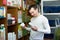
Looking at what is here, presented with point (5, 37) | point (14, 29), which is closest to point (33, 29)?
point (5, 37)

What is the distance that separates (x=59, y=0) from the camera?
5699 millimetres

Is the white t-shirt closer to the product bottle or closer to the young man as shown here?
the young man

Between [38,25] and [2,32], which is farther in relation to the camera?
[38,25]

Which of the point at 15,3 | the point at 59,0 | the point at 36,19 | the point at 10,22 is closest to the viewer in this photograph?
the point at 36,19

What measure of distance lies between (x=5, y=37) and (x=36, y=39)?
0.59 metres

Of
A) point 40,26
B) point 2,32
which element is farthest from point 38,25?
point 2,32

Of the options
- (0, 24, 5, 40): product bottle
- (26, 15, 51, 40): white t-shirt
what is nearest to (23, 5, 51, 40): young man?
(26, 15, 51, 40): white t-shirt

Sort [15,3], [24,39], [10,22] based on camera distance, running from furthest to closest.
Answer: [24,39] → [15,3] → [10,22]

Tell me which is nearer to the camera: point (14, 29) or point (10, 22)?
point (10, 22)

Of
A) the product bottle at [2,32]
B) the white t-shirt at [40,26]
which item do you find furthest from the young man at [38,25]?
the product bottle at [2,32]

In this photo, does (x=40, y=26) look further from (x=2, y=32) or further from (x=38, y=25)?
(x=2, y=32)

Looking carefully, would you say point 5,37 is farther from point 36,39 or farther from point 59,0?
point 59,0

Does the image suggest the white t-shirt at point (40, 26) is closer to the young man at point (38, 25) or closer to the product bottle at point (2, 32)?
the young man at point (38, 25)

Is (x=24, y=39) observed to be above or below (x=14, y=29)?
below
